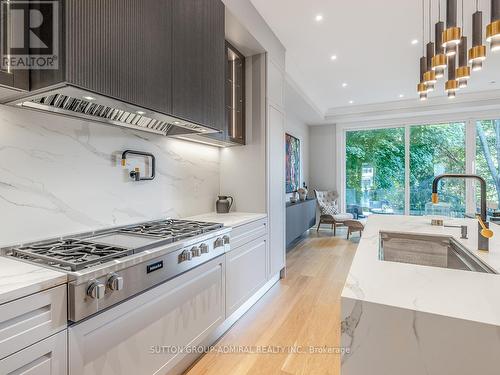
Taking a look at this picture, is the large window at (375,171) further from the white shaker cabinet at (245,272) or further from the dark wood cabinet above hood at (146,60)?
the dark wood cabinet above hood at (146,60)

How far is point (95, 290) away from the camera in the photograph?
1.12 metres

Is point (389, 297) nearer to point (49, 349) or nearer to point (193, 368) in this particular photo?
point (49, 349)

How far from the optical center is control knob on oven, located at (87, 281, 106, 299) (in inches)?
43.9

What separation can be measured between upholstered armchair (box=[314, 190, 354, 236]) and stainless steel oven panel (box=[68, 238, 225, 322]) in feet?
15.1

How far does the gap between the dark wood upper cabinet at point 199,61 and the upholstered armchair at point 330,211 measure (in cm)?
438

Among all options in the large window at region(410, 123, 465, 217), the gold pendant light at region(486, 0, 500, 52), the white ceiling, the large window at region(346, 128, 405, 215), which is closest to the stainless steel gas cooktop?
the gold pendant light at region(486, 0, 500, 52)

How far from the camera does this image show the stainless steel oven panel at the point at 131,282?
3.56 feet

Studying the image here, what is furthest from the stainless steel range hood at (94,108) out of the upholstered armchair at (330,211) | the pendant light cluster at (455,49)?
the upholstered armchair at (330,211)

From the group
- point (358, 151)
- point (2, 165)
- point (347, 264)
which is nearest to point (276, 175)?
point (347, 264)

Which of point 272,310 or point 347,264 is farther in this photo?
point 347,264

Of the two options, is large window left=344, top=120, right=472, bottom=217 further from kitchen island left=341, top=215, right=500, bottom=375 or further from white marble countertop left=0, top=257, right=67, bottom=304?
white marble countertop left=0, top=257, right=67, bottom=304

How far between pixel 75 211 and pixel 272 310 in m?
1.94

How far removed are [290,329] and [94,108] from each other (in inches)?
88.9

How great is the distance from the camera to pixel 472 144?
5.95 meters
